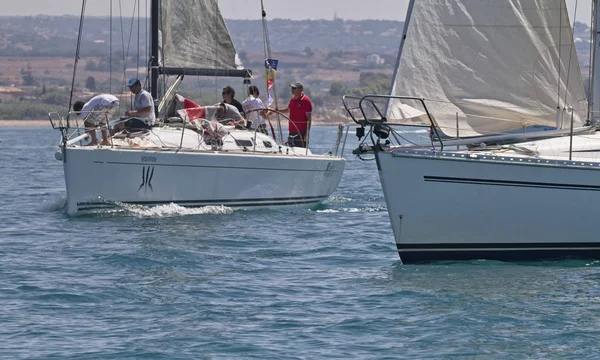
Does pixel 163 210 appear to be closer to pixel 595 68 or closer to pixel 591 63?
pixel 591 63

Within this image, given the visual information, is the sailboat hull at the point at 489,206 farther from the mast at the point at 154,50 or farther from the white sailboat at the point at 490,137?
the mast at the point at 154,50

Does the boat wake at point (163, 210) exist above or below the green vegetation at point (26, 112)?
above

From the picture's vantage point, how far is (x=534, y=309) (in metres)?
11.5

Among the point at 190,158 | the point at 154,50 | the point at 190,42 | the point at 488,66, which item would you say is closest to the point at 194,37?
the point at 190,42

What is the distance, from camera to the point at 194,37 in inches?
864

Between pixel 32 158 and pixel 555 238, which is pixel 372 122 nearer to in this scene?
pixel 555 238

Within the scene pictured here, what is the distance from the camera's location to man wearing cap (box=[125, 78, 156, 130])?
19.1 m

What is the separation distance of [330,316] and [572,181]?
341 centimetres

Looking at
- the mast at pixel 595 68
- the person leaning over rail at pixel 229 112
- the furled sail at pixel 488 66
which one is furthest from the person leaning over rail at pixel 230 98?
the mast at pixel 595 68

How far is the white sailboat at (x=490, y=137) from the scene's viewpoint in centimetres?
1310

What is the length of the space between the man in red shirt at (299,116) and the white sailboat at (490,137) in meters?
7.20

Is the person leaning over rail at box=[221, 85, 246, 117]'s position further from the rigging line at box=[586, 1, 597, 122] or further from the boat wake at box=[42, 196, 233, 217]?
the rigging line at box=[586, 1, 597, 122]

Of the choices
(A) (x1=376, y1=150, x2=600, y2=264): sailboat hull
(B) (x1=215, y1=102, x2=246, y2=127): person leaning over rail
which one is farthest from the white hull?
(A) (x1=376, y1=150, x2=600, y2=264): sailboat hull

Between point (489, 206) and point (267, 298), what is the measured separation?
275 cm
